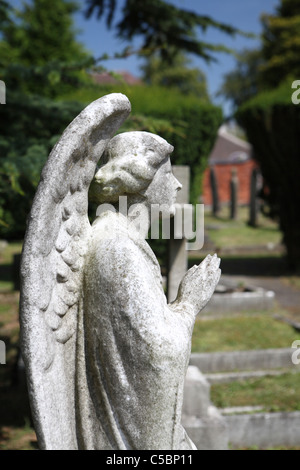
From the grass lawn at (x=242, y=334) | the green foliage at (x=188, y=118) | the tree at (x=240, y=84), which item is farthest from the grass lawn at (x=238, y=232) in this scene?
the tree at (x=240, y=84)

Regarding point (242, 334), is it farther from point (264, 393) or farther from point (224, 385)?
point (264, 393)

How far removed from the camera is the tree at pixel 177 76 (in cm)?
4159

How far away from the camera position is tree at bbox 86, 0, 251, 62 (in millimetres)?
8539

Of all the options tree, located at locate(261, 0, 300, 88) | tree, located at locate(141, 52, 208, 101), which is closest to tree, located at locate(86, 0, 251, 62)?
tree, located at locate(261, 0, 300, 88)

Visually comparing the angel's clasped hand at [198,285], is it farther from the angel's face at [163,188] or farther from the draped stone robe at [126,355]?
the angel's face at [163,188]

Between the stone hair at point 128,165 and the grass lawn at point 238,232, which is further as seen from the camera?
the grass lawn at point 238,232

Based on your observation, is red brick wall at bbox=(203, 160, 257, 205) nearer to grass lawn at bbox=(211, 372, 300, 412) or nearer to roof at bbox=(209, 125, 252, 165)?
roof at bbox=(209, 125, 252, 165)

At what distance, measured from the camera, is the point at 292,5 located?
3070 centimetres

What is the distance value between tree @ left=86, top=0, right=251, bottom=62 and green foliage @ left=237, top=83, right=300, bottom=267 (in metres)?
4.06

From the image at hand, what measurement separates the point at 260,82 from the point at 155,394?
3326 centimetres

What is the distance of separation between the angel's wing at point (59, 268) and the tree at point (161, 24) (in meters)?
7.28

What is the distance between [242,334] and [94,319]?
6577mm

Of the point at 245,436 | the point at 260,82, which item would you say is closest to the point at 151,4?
the point at 245,436
